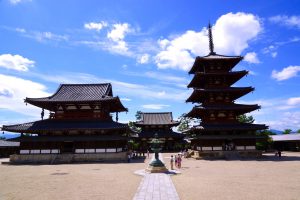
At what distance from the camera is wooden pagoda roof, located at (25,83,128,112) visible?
3794 centimetres

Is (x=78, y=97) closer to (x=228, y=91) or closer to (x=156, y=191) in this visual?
(x=228, y=91)

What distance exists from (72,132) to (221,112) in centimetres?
2458

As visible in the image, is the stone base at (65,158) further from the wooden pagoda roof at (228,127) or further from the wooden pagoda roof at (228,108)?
the wooden pagoda roof at (228,108)

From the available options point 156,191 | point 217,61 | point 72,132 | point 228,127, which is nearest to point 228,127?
point 228,127

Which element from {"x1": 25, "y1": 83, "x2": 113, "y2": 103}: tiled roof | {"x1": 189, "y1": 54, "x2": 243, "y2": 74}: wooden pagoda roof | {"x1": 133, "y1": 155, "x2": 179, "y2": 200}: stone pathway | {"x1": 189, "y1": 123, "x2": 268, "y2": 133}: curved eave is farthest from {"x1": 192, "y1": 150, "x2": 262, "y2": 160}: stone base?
{"x1": 133, "y1": 155, "x2": 179, "y2": 200}: stone pathway

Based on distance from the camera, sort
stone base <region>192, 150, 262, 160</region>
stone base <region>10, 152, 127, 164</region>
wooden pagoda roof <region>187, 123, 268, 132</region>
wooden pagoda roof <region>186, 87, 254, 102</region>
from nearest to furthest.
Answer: stone base <region>10, 152, 127, 164</region> < stone base <region>192, 150, 262, 160</region> < wooden pagoda roof <region>187, 123, 268, 132</region> < wooden pagoda roof <region>186, 87, 254, 102</region>

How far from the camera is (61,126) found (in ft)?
121

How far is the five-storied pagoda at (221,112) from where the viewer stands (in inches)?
1511

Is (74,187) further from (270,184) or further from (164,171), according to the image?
(270,184)

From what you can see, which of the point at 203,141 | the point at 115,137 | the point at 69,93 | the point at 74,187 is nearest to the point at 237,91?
the point at 203,141

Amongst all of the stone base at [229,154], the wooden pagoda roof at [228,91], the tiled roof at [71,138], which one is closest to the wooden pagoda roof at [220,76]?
the wooden pagoda roof at [228,91]

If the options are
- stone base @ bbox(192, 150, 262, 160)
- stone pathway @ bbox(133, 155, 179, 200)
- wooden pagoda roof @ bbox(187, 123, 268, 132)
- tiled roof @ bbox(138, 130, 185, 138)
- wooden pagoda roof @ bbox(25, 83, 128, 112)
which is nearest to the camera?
stone pathway @ bbox(133, 155, 179, 200)

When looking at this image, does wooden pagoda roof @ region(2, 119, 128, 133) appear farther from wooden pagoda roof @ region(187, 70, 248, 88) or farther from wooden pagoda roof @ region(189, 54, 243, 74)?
wooden pagoda roof @ region(189, 54, 243, 74)

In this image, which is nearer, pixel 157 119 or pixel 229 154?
pixel 229 154
